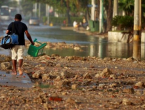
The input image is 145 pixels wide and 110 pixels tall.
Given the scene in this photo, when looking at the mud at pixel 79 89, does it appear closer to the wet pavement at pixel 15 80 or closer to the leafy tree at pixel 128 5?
the wet pavement at pixel 15 80

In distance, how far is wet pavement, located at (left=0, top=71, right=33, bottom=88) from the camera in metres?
12.6

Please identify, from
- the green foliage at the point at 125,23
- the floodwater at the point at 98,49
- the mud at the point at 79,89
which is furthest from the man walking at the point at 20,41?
the green foliage at the point at 125,23

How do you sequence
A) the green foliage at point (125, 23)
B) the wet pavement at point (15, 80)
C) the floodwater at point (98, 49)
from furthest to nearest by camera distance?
the green foliage at point (125, 23) → the floodwater at point (98, 49) → the wet pavement at point (15, 80)

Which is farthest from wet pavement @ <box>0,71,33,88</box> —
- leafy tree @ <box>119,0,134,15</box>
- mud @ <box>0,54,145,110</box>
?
leafy tree @ <box>119,0,134,15</box>

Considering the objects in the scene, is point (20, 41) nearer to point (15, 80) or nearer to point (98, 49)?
point (15, 80)

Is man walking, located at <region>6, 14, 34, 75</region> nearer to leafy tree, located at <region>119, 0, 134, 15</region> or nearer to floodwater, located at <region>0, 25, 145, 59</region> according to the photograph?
floodwater, located at <region>0, 25, 145, 59</region>

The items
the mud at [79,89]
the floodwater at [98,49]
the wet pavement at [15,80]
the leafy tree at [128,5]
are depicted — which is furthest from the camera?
the leafy tree at [128,5]

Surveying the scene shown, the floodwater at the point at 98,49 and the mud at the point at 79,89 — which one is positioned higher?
the mud at the point at 79,89

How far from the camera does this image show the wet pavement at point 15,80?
1257 cm

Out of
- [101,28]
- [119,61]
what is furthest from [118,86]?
[101,28]

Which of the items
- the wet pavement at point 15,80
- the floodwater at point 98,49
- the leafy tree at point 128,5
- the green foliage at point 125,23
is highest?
the leafy tree at point 128,5

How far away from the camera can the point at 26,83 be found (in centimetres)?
1284

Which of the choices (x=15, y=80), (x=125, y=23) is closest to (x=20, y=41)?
(x=15, y=80)

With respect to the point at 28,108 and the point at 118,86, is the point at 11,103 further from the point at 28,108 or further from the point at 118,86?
the point at 118,86
